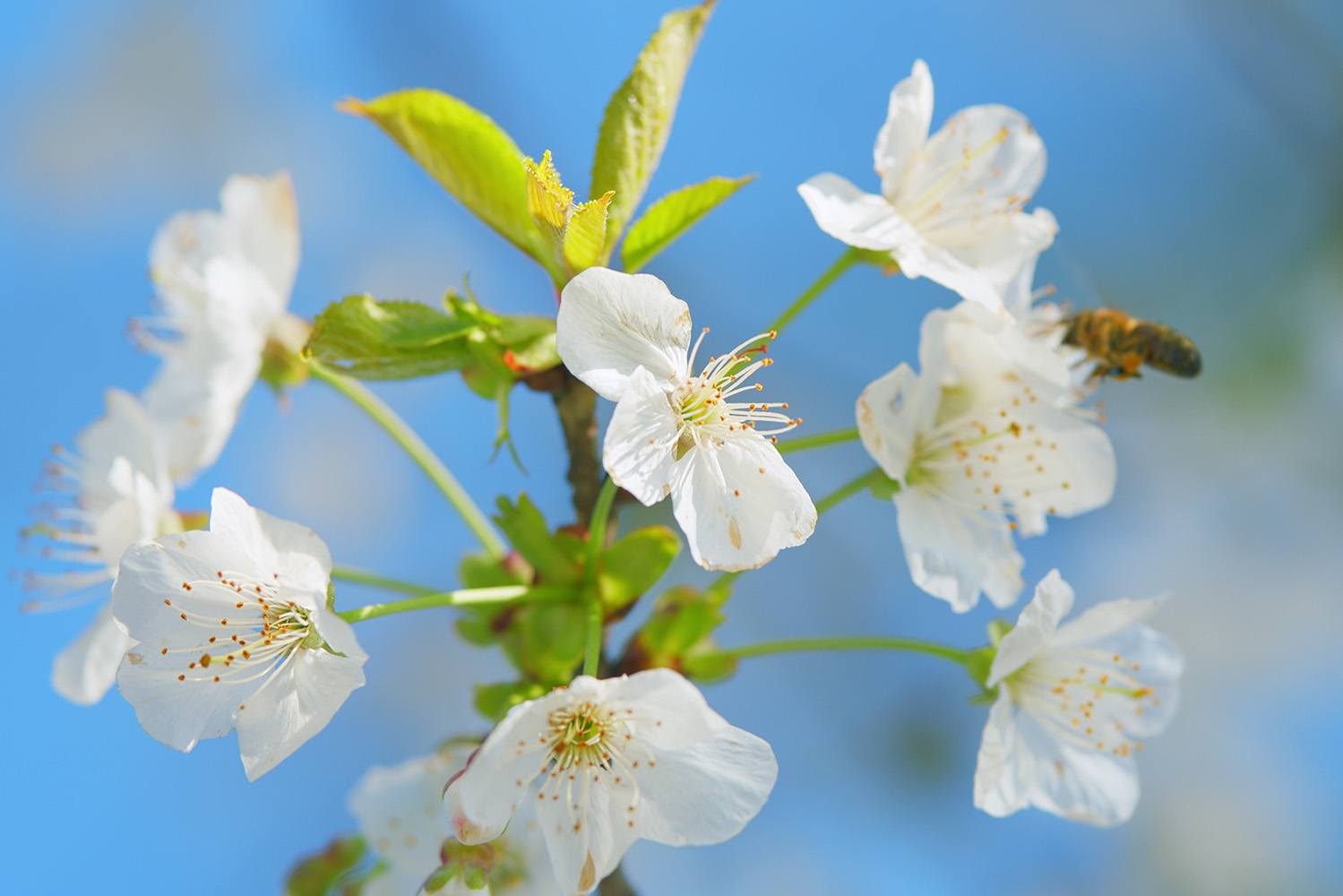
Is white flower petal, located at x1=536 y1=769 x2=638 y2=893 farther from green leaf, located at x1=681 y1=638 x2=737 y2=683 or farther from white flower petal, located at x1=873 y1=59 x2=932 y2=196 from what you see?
white flower petal, located at x1=873 y1=59 x2=932 y2=196

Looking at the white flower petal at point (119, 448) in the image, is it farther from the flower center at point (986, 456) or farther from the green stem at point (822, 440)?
the flower center at point (986, 456)

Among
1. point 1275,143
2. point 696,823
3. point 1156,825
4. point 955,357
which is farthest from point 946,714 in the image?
point 696,823

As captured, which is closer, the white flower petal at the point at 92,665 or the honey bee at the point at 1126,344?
the white flower petal at the point at 92,665

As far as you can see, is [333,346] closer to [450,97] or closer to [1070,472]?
[450,97]

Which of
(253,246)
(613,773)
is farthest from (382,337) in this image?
(253,246)

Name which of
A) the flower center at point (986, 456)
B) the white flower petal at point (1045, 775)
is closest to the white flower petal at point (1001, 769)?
the white flower petal at point (1045, 775)
